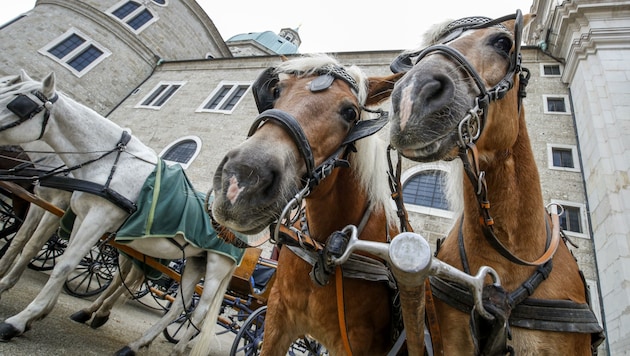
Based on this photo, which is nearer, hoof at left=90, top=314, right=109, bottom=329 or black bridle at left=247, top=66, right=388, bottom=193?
black bridle at left=247, top=66, right=388, bottom=193

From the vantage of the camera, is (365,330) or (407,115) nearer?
(407,115)

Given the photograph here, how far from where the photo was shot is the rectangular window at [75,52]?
1620cm

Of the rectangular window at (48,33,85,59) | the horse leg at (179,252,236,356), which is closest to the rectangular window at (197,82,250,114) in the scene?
the rectangular window at (48,33,85,59)

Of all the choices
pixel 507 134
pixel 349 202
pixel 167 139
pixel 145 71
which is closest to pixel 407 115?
pixel 507 134

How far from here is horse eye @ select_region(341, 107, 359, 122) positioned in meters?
1.89

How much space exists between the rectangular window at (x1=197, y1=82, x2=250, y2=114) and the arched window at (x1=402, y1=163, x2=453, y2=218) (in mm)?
9019

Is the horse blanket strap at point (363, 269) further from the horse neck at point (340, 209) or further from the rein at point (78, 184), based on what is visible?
the rein at point (78, 184)

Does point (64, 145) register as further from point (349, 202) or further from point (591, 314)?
point (591, 314)

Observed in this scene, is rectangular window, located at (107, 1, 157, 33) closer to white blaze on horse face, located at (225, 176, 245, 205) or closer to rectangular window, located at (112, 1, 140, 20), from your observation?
rectangular window, located at (112, 1, 140, 20)

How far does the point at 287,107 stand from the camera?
5.79 feet

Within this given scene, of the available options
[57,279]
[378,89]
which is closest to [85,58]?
[57,279]

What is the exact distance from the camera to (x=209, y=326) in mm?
3922

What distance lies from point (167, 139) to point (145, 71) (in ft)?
22.8

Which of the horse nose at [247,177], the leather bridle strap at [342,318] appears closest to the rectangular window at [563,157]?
the leather bridle strap at [342,318]
